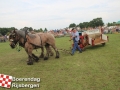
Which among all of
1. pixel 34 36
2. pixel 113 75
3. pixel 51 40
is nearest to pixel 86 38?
pixel 51 40

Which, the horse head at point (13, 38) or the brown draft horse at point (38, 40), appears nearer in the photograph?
the horse head at point (13, 38)

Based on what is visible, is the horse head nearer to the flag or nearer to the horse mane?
the horse mane

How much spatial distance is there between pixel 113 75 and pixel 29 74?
314cm

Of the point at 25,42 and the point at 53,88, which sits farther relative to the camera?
the point at 25,42

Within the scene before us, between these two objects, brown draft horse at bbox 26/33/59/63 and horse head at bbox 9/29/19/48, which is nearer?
horse head at bbox 9/29/19/48

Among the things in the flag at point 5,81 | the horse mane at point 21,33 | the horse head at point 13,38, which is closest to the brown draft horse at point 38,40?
the horse mane at point 21,33

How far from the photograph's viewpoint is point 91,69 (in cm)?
608

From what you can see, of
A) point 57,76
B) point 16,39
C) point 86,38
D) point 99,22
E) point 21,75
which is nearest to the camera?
point 57,76

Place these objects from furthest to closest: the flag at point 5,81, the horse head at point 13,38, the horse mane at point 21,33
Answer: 1. the horse mane at point 21,33
2. the horse head at point 13,38
3. the flag at point 5,81

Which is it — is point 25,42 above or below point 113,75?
above

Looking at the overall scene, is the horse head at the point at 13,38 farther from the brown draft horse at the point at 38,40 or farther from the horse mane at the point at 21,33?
the brown draft horse at the point at 38,40

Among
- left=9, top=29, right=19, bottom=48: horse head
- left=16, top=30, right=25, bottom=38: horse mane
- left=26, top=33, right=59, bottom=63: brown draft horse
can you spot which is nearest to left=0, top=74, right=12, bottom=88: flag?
left=26, top=33, right=59, bottom=63: brown draft horse

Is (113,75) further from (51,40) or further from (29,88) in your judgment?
(51,40)

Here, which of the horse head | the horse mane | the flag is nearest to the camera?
the flag
